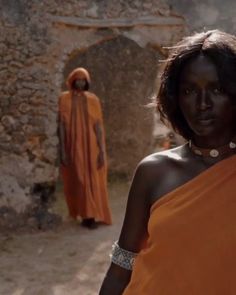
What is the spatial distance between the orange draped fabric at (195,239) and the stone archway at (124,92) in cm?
828

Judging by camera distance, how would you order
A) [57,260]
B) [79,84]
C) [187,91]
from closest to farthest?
[187,91] → [57,260] → [79,84]

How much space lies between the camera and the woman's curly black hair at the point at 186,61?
175cm

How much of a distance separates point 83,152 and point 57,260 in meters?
1.73

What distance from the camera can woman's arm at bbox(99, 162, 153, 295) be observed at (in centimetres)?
187

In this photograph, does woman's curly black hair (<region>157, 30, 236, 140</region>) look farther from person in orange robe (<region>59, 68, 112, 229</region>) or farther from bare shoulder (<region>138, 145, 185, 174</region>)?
person in orange robe (<region>59, 68, 112, 229</region>)

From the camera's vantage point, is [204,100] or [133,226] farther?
[133,226]

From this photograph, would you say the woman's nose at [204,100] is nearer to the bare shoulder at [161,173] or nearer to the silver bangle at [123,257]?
the bare shoulder at [161,173]

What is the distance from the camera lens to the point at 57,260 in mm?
6219

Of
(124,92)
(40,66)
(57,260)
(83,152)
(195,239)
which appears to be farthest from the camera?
(124,92)

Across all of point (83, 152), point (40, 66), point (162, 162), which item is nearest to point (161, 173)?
point (162, 162)

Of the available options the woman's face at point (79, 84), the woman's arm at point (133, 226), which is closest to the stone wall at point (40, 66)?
the woman's face at point (79, 84)

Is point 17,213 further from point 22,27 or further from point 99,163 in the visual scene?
point 22,27

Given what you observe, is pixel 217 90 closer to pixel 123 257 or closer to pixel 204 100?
pixel 204 100

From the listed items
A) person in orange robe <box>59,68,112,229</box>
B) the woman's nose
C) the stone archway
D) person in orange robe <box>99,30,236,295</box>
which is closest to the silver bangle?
person in orange robe <box>99,30,236,295</box>
